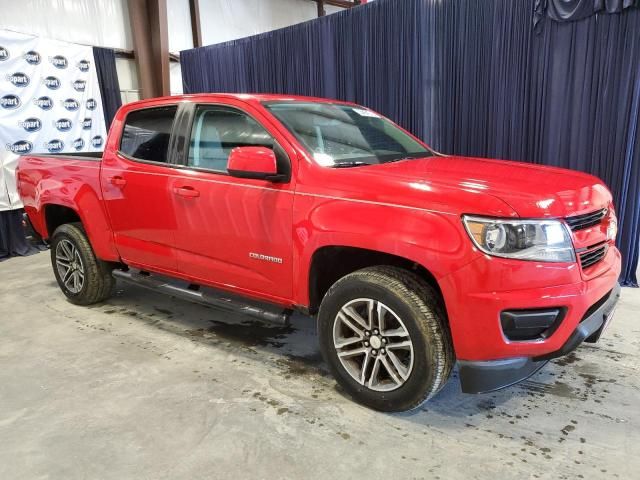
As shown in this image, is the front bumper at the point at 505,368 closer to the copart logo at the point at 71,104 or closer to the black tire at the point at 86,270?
the black tire at the point at 86,270

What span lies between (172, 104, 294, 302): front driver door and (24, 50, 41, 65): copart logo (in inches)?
196

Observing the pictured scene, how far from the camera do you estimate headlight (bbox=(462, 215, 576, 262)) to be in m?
2.05

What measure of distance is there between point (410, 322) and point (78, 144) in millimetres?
6965

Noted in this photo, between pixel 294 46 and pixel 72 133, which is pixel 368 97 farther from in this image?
pixel 72 133

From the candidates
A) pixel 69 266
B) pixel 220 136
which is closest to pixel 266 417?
pixel 220 136

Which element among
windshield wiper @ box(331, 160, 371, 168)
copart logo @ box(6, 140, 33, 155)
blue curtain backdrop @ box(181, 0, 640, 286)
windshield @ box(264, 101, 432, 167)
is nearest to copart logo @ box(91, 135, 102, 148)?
copart logo @ box(6, 140, 33, 155)

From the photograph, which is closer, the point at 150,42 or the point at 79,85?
the point at 79,85

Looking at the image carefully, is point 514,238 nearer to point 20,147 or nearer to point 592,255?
point 592,255

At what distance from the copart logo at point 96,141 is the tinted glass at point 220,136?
5.45m

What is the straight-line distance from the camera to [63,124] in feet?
23.9

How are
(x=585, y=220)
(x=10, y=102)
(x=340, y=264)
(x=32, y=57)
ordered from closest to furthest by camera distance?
(x=585, y=220) → (x=340, y=264) → (x=10, y=102) → (x=32, y=57)

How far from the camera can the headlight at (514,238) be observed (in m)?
2.05

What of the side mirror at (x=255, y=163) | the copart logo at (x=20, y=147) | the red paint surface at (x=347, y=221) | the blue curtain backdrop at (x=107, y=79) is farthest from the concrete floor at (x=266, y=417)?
the blue curtain backdrop at (x=107, y=79)

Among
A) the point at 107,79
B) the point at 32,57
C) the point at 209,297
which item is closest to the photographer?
the point at 209,297
